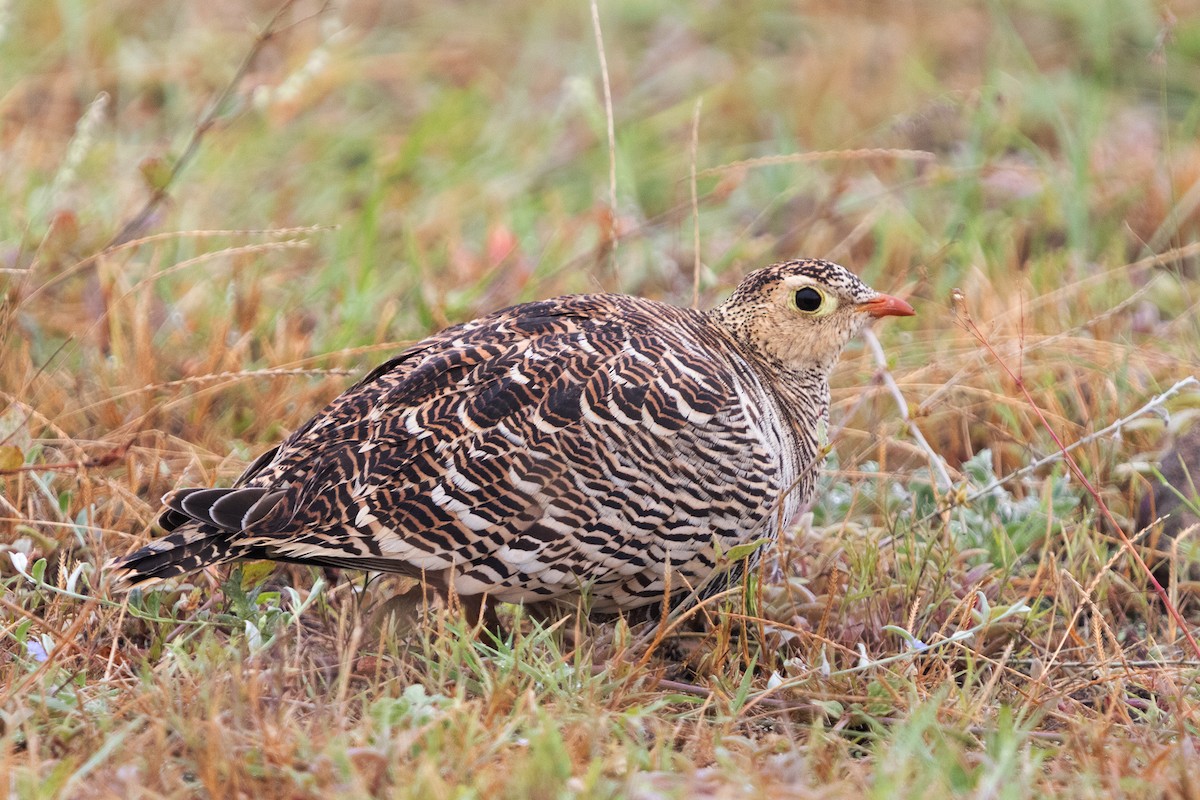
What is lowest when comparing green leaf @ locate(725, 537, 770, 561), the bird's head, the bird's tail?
the bird's tail

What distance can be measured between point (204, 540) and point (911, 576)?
5.30ft

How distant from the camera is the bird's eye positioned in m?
3.45

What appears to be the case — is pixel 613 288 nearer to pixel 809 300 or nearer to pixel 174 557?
pixel 809 300

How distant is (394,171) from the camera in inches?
222

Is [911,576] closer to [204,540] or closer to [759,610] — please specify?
[759,610]

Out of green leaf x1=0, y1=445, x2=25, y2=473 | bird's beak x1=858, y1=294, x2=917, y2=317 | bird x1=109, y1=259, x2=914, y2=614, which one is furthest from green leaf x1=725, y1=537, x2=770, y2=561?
green leaf x1=0, y1=445, x2=25, y2=473

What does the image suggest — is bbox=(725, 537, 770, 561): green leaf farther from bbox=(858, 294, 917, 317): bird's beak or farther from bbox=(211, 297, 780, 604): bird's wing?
bbox=(858, 294, 917, 317): bird's beak

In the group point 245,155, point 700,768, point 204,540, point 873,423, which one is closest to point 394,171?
point 245,155

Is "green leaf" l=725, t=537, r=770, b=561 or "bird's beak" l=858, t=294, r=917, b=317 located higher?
"bird's beak" l=858, t=294, r=917, b=317

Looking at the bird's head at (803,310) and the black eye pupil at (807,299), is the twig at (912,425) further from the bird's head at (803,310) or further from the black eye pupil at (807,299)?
the black eye pupil at (807,299)

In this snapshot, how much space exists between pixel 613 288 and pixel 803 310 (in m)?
1.52

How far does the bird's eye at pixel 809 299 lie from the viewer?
345 centimetres

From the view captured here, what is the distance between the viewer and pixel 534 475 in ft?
9.70

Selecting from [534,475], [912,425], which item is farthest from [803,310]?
[534,475]
